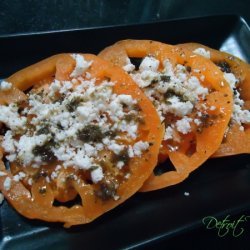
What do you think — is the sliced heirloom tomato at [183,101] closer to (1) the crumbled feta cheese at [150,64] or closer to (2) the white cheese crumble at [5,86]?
(1) the crumbled feta cheese at [150,64]

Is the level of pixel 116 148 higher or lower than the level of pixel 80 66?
lower

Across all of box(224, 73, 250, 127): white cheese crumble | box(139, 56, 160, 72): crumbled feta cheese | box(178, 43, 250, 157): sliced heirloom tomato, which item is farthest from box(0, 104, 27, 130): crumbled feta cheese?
box(224, 73, 250, 127): white cheese crumble

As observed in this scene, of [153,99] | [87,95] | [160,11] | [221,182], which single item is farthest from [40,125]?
[160,11]

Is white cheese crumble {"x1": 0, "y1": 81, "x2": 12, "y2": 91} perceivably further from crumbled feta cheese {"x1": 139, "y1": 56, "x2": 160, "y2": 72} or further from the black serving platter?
crumbled feta cheese {"x1": 139, "y1": 56, "x2": 160, "y2": 72}

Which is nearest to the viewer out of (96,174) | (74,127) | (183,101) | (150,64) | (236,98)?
(96,174)

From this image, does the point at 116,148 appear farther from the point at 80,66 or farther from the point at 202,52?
the point at 202,52

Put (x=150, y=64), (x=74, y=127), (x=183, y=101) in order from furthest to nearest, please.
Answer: (x=150, y=64) → (x=183, y=101) → (x=74, y=127)

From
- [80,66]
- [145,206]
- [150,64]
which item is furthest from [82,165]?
[150,64]
